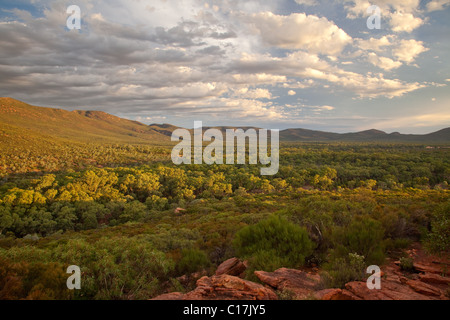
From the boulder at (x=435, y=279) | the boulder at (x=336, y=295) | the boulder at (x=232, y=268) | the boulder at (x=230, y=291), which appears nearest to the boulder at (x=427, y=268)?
the boulder at (x=435, y=279)

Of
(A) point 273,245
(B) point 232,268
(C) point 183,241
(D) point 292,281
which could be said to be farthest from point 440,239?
(C) point 183,241

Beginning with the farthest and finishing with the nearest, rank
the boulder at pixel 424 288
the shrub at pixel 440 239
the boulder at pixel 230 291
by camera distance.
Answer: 1. the shrub at pixel 440 239
2. the boulder at pixel 230 291
3. the boulder at pixel 424 288

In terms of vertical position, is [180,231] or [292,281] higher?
[292,281]

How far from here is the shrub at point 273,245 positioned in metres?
6.73

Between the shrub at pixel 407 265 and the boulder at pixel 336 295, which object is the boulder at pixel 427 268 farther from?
the boulder at pixel 336 295

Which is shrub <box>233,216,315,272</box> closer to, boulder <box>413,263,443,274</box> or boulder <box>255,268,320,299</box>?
boulder <box>255,268,320,299</box>

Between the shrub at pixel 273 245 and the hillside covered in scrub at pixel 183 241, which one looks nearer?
the hillside covered in scrub at pixel 183 241

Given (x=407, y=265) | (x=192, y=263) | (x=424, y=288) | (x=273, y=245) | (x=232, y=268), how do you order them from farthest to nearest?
1. (x=192, y=263)
2. (x=273, y=245)
3. (x=232, y=268)
4. (x=407, y=265)
5. (x=424, y=288)

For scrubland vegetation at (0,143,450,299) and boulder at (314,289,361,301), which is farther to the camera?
scrubland vegetation at (0,143,450,299)

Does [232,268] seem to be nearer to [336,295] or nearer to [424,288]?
[336,295]

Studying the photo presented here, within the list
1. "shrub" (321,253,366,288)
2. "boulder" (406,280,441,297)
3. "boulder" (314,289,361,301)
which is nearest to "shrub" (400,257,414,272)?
"boulder" (406,280,441,297)

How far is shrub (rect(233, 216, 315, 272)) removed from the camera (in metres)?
6.73

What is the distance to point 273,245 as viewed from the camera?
7.62m
